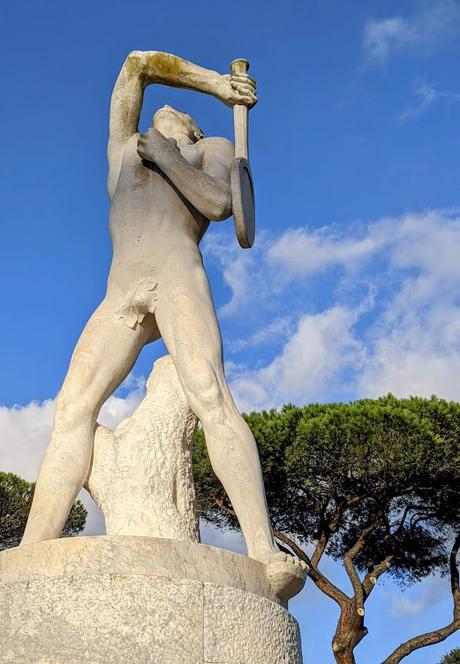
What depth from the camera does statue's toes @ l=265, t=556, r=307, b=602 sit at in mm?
3908

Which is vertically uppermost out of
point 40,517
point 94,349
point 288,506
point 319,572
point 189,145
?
point 288,506

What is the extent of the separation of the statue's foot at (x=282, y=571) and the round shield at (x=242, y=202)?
1767 millimetres

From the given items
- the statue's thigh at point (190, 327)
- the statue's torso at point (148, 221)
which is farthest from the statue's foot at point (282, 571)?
the statue's torso at point (148, 221)

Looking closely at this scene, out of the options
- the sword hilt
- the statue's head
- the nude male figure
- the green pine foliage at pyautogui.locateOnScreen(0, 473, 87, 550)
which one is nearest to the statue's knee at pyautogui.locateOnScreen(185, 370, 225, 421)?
the nude male figure

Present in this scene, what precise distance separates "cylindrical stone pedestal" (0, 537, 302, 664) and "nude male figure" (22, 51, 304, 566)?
0.37m

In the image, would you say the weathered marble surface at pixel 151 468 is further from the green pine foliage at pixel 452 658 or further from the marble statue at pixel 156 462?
the green pine foliage at pixel 452 658

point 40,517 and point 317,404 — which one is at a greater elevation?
point 317,404

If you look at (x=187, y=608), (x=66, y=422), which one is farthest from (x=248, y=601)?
(x=66, y=422)

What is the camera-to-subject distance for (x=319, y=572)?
18.8m

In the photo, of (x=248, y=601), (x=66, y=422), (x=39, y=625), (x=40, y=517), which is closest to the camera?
(x=39, y=625)

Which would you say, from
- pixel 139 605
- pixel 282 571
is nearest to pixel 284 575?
pixel 282 571

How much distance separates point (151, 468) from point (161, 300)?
0.90m

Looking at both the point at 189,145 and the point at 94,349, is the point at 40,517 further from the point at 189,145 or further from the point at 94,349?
the point at 189,145

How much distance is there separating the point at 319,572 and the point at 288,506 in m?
1.71
